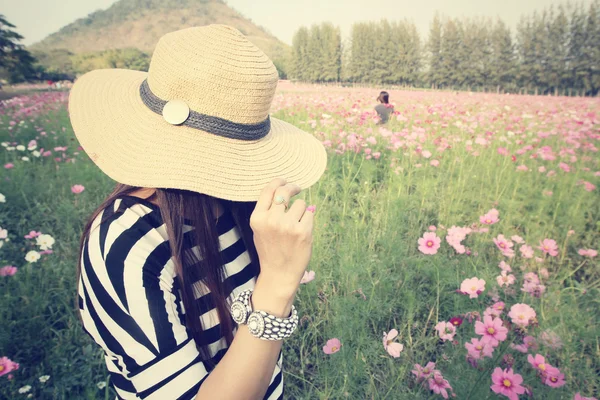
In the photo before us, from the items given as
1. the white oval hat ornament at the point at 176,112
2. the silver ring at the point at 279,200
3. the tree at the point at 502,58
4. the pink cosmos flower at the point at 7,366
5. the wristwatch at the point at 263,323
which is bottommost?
the pink cosmos flower at the point at 7,366

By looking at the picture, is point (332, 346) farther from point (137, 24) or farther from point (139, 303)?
point (137, 24)

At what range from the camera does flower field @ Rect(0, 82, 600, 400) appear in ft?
3.58

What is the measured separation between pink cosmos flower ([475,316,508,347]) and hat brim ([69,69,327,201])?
2.50ft

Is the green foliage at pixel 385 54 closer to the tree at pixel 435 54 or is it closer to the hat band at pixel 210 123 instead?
the tree at pixel 435 54

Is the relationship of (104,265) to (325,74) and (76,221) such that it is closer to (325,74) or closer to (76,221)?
(76,221)

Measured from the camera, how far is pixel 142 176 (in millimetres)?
521

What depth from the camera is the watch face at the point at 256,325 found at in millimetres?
474

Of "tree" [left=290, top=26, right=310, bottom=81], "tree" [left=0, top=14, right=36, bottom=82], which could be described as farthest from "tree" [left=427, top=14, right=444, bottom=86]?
"tree" [left=0, top=14, right=36, bottom=82]

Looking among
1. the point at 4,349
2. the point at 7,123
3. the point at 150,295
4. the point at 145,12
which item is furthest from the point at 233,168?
the point at 145,12

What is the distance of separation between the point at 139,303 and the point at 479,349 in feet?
3.29

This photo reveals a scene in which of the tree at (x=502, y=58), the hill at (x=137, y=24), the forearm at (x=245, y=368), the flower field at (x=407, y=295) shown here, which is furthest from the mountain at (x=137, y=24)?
the forearm at (x=245, y=368)

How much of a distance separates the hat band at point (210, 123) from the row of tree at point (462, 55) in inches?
1065

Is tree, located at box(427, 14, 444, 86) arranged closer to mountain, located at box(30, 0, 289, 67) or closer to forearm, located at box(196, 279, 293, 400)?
forearm, located at box(196, 279, 293, 400)

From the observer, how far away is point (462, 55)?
31.6m
